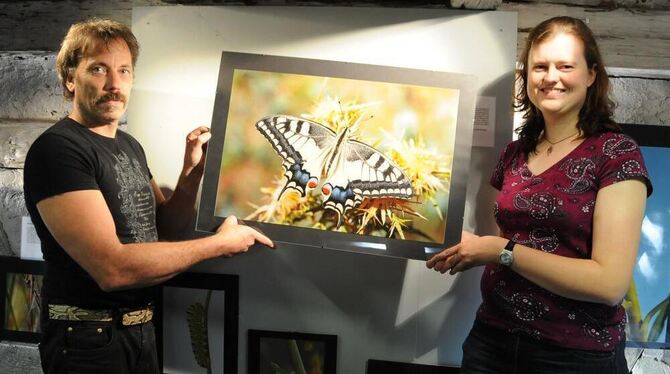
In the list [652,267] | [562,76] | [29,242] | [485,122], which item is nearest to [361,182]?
[485,122]

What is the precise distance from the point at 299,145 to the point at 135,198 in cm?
46

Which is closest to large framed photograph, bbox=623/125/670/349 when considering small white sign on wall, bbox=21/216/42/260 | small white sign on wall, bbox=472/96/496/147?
small white sign on wall, bbox=472/96/496/147

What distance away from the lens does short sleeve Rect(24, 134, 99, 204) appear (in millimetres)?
1256

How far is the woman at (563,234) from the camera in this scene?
1.19 m

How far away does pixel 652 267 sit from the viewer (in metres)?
1.64

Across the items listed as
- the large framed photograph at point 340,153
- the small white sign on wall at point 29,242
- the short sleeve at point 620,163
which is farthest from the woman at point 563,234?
the small white sign on wall at point 29,242

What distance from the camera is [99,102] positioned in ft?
4.58

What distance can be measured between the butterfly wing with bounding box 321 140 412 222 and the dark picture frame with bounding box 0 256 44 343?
112 centimetres

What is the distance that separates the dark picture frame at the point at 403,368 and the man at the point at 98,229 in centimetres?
55

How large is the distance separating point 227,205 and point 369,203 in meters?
0.40

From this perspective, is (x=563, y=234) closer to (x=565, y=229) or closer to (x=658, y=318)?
(x=565, y=229)

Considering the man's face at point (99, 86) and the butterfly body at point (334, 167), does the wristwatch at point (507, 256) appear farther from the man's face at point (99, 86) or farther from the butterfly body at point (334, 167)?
the man's face at point (99, 86)

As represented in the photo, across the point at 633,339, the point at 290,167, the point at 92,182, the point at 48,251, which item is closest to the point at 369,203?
the point at 290,167

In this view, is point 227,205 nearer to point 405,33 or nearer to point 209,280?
point 209,280
